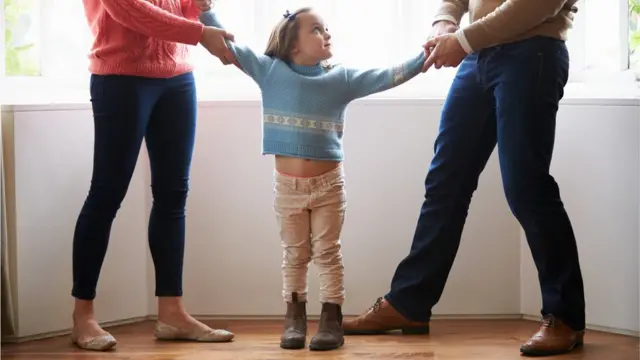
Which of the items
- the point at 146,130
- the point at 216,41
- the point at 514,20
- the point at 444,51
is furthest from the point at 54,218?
the point at 514,20

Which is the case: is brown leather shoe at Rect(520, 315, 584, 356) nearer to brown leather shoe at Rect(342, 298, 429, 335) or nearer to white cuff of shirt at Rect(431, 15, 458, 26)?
brown leather shoe at Rect(342, 298, 429, 335)

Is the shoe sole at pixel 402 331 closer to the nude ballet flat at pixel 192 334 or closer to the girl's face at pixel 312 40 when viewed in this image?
the nude ballet flat at pixel 192 334

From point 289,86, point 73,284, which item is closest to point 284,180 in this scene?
point 289,86

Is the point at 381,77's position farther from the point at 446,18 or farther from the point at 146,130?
the point at 146,130

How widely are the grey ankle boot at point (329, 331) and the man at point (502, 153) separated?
0.46 feet

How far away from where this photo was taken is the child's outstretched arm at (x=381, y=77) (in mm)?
2826

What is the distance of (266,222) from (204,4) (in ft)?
2.58

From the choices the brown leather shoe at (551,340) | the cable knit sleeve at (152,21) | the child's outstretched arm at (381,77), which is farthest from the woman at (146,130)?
the brown leather shoe at (551,340)

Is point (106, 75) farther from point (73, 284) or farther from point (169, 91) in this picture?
point (73, 284)

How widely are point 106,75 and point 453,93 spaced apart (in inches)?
39.1

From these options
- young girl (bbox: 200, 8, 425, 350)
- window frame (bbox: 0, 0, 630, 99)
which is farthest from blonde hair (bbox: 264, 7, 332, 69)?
window frame (bbox: 0, 0, 630, 99)

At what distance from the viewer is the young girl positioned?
2820 millimetres

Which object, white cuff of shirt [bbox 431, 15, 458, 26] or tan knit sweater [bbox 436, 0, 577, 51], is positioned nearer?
tan knit sweater [bbox 436, 0, 577, 51]

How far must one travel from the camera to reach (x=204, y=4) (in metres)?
2.89
